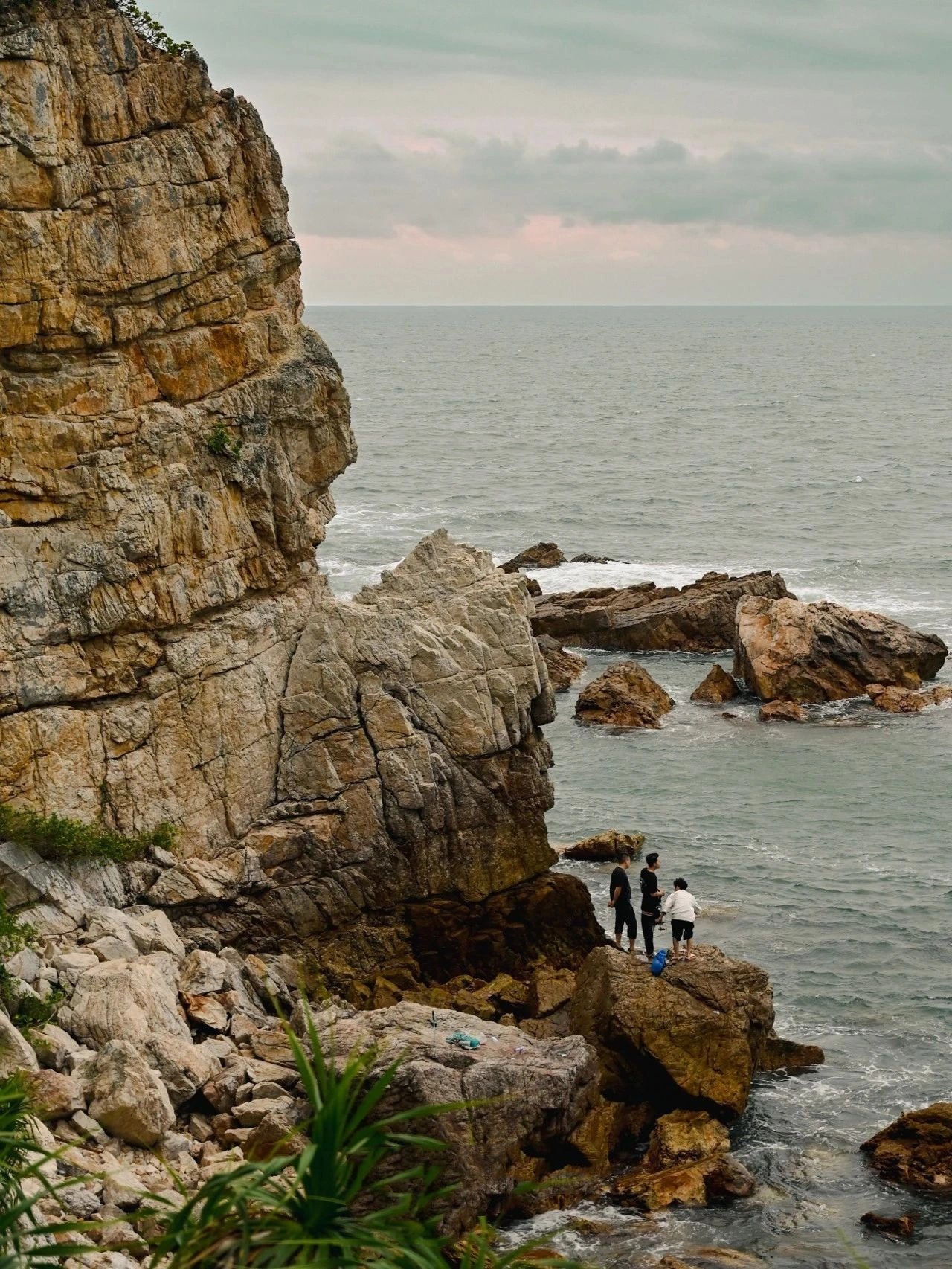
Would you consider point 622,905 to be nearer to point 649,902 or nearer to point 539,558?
point 649,902

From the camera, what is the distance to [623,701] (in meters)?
41.3

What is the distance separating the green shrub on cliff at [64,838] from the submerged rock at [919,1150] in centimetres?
1052

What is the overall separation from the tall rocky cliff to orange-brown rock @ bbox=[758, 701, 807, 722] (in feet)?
54.5

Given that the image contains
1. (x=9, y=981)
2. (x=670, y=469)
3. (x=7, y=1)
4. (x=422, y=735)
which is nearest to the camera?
(x=9, y=981)

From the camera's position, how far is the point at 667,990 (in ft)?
70.5

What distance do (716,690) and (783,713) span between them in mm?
2429

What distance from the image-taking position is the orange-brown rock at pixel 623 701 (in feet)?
134

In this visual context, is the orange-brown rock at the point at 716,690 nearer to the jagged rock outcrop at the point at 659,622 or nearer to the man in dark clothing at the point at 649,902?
the jagged rock outcrop at the point at 659,622

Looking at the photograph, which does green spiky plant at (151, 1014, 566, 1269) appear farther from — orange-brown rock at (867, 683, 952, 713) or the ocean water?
orange-brown rock at (867, 683, 952, 713)

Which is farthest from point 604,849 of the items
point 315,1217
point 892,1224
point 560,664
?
point 315,1217

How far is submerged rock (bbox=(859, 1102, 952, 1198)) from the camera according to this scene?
62.7ft

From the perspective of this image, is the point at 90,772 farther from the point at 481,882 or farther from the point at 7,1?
the point at 7,1

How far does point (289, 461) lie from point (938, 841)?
52.8 ft

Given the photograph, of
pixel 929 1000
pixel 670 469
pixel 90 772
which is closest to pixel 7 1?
pixel 90 772
